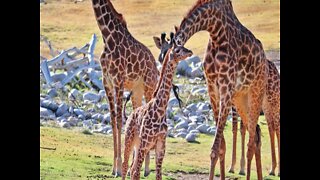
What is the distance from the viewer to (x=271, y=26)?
42.6 feet

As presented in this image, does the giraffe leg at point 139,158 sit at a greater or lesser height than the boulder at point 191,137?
greater

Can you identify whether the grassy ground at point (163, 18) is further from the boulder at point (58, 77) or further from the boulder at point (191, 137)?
the boulder at point (191, 137)

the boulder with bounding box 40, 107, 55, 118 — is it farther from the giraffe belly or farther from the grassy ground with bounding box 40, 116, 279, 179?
the giraffe belly

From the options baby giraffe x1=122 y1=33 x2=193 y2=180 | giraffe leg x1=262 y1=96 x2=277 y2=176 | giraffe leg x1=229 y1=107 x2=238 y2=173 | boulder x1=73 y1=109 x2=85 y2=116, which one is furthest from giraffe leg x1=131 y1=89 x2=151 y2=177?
boulder x1=73 y1=109 x2=85 y2=116

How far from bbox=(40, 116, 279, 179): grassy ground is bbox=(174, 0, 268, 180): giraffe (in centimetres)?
120

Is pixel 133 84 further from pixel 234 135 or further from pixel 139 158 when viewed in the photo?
pixel 139 158

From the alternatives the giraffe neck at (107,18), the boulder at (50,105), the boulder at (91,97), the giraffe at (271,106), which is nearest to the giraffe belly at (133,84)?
the giraffe neck at (107,18)

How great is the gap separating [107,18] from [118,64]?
468 millimetres

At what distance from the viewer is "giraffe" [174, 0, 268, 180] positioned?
342 inches

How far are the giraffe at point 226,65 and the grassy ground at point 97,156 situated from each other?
1199 millimetres

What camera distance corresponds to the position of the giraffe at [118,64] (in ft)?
31.8
